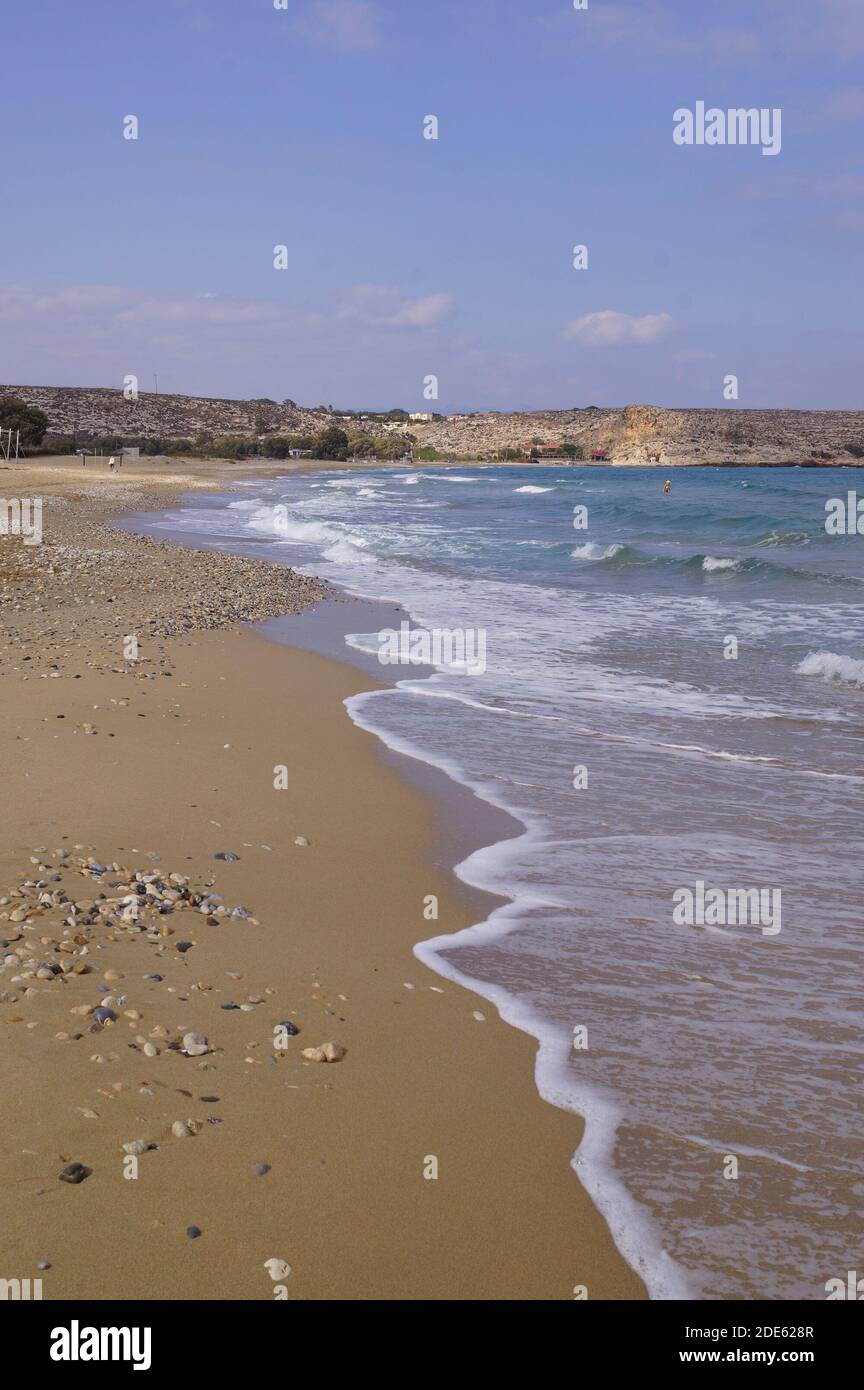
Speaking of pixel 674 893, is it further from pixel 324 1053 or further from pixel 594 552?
pixel 594 552

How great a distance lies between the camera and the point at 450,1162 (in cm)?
332

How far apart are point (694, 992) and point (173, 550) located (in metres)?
18.8

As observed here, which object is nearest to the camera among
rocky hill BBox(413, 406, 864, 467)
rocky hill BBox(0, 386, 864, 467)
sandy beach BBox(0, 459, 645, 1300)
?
sandy beach BBox(0, 459, 645, 1300)

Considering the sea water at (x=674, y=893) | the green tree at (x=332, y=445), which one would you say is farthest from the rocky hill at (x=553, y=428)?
the sea water at (x=674, y=893)

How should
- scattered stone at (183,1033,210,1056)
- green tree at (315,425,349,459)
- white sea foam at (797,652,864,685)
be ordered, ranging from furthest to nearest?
green tree at (315,425,349,459) → white sea foam at (797,652,864,685) → scattered stone at (183,1033,210,1056)
